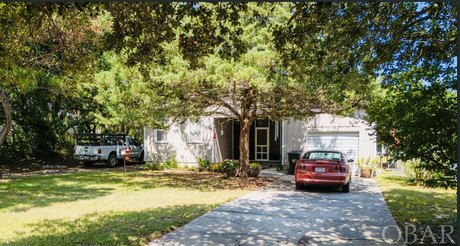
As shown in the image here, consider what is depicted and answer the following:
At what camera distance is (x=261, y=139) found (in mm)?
24484

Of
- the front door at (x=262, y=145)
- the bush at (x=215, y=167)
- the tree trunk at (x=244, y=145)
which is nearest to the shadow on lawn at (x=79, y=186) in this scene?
the tree trunk at (x=244, y=145)

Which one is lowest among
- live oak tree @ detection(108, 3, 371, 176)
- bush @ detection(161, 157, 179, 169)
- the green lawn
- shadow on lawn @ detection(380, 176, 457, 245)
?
shadow on lawn @ detection(380, 176, 457, 245)

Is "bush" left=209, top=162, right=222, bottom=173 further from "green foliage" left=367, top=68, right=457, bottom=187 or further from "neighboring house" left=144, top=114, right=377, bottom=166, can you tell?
"green foliage" left=367, top=68, right=457, bottom=187

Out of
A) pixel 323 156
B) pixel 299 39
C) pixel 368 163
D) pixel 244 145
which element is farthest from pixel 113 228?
pixel 368 163

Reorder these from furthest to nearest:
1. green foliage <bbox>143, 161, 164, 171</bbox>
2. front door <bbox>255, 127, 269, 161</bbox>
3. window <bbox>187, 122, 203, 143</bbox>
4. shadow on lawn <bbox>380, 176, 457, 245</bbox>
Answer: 1. front door <bbox>255, 127, 269, 161</bbox>
2. window <bbox>187, 122, 203, 143</bbox>
3. green foliage <bbox>143, 161, 164, 171</bbox>
4. shadow on lawn <bbox>380, 176, 457, 245</bbox>

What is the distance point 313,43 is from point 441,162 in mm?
3126

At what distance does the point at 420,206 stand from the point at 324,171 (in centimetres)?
312

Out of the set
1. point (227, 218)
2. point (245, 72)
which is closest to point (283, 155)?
point (245, 72)

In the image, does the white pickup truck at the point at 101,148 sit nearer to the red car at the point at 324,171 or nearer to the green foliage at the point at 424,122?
the red car at the point at 324,171

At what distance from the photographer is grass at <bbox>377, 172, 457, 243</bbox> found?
7.93 m

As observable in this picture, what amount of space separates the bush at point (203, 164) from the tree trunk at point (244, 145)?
194 inches

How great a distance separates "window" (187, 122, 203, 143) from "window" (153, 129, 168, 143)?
1.53 metres

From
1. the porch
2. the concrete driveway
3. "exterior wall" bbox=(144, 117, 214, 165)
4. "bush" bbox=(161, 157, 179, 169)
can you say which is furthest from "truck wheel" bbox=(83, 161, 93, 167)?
the concrete driveway

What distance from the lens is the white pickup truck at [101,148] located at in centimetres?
2219
